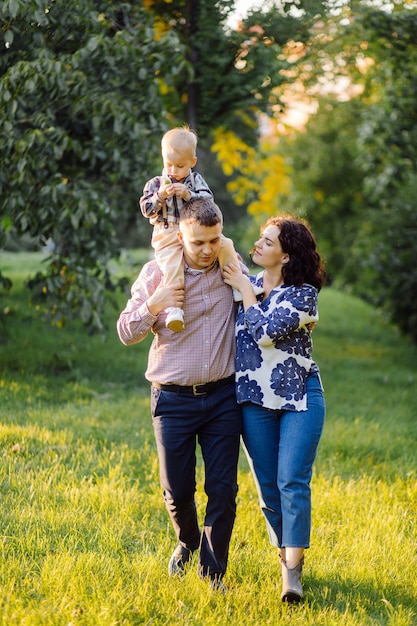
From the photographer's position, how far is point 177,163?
3.86 meters

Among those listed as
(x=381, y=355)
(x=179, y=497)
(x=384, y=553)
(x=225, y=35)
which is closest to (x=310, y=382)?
(x=179, y=497)

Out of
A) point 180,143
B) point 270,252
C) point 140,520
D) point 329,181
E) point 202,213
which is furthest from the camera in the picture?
point 329,181

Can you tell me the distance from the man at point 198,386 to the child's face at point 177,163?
0.56m

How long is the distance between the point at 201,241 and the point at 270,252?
1.16 feet

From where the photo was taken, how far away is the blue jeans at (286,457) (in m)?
3.34

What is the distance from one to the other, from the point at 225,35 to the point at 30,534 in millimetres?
5666

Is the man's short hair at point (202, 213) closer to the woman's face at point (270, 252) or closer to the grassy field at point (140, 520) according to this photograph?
the woman's face at point (270, 252)

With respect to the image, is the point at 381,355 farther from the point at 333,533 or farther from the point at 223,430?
the point at 223,430

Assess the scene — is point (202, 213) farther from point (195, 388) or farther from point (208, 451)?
point (208, 451)

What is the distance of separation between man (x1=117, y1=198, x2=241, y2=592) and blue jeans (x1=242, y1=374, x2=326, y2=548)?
4.3 inches

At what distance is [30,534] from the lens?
12.5ft

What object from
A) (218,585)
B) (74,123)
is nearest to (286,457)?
(218,585)

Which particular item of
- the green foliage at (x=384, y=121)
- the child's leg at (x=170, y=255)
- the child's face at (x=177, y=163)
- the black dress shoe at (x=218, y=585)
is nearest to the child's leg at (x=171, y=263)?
the child's leg at (x=170, y=255)

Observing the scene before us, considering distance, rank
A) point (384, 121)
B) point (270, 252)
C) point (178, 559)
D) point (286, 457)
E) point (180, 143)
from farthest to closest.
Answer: point (384, 121), point (180, 143), point (178, 559), point (270, 252), point (286, 457)
